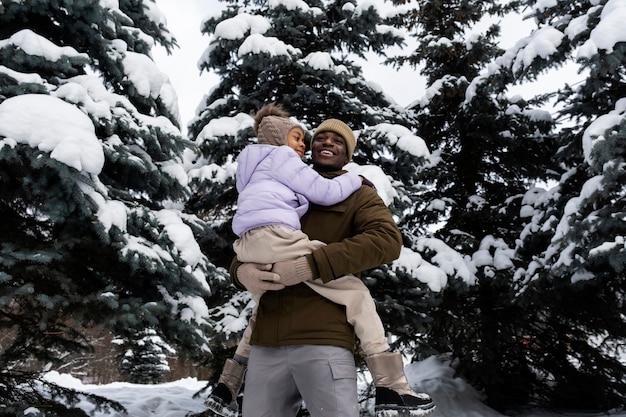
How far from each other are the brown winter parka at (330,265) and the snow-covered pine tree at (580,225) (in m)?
3.73

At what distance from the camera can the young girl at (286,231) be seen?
191 centimetres

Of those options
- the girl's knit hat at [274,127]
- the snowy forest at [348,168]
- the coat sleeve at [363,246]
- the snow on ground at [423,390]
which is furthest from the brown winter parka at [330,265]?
the snow on ground at [423,390]

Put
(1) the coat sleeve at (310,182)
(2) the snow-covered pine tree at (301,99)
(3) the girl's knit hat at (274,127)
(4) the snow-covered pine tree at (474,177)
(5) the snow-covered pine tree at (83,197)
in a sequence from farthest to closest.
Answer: (4) the snow-covered pine tree at (474,177) → (2) the snow-covered pine tree at (301,99) → (5) the snow-covered pine tree at (83,197) → (3) the girl's knit hat at (274,127) → (1) the coat sleeve at (310,182)

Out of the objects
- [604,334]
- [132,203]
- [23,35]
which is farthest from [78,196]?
[604,334]

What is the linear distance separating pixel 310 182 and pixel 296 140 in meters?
0.35

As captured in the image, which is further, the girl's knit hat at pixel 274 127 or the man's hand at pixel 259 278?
the girl's knit hat at pixel 274 127

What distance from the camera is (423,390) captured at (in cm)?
757

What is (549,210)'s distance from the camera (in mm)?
6668

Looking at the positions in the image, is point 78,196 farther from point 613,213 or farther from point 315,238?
point 613,213

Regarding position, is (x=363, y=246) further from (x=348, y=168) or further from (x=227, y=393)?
Answer: (x=348, y=168)

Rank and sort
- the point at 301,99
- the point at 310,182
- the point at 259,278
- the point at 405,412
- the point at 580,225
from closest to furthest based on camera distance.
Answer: the point at 405,412 → the point at 259,278 → the point at 310,182 → the point at 580,225 → the point at 301,99

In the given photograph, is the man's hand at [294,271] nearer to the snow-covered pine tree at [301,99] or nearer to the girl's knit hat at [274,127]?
the girl's knit hat at [274,127]

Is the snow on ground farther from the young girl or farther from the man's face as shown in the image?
the man's face

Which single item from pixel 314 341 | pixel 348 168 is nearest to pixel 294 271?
pixel 314 341
